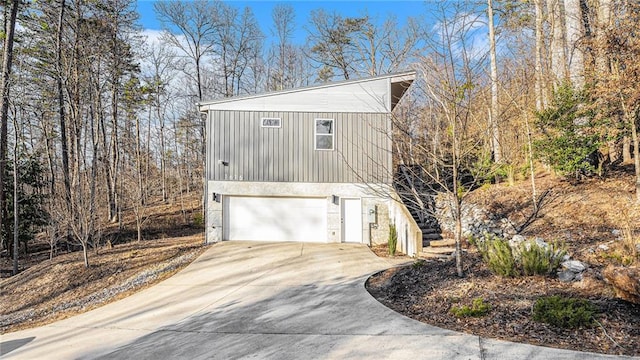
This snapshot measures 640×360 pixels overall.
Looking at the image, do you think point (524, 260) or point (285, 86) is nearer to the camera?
point (524, 260)

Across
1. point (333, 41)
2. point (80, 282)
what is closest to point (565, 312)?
point (80, 282)

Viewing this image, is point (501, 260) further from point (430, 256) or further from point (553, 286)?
point (430, 256)

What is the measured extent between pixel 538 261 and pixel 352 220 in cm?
645

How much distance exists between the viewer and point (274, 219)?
10.9m

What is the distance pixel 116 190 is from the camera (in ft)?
52.3

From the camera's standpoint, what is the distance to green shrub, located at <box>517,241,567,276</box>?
188 inches

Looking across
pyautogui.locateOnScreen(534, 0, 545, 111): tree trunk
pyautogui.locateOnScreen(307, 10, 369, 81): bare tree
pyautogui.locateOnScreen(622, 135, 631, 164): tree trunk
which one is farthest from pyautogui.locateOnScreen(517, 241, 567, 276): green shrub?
pyautogui.locateOnScreen(307, 10, 369, 81): bare tree

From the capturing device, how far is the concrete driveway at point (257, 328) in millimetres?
3473

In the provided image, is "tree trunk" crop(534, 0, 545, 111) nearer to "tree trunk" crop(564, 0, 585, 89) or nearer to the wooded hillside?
the wooded hillside

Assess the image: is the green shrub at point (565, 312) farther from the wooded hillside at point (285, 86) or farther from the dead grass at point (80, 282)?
the dead grass at point (80, 282)

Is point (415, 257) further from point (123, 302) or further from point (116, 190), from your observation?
point (116, 190)

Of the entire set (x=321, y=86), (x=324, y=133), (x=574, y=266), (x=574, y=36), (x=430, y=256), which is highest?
(x=574, y=36)

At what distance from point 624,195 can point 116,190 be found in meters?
18.5

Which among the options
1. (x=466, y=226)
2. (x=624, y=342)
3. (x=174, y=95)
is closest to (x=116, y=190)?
(x=174, y=95)
